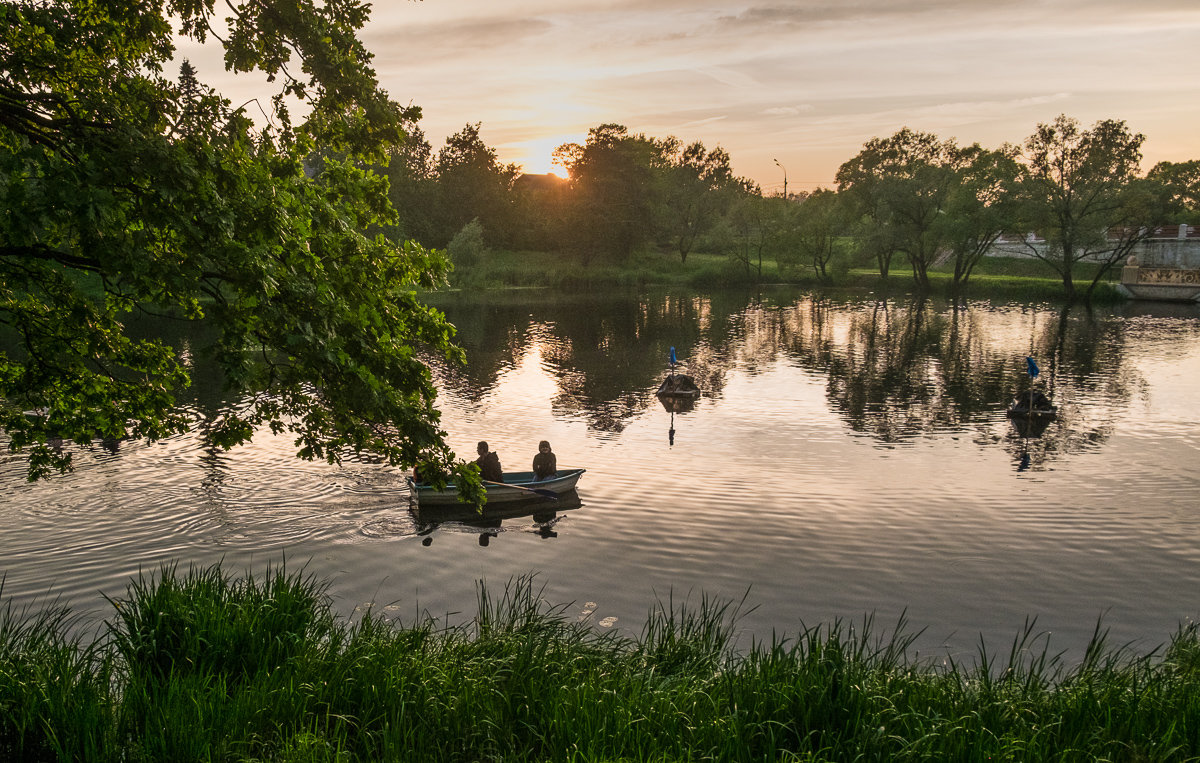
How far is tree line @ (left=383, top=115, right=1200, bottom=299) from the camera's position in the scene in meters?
75.4

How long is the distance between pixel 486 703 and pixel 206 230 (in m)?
5.66

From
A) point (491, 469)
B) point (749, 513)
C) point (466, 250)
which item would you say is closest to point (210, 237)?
point (491, 469)

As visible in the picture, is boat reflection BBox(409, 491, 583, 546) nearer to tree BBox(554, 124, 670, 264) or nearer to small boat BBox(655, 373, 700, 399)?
small boat BBox(655, 373, 700, 399)

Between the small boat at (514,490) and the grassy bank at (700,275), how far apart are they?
81.0 meters

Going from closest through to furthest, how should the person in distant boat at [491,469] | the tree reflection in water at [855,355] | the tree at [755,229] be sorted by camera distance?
the person in distant boat at [491,469], the tree reflection in water at [855,355], the tree at [755,229]

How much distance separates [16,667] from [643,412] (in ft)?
91.3

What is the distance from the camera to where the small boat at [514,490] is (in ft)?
65.9

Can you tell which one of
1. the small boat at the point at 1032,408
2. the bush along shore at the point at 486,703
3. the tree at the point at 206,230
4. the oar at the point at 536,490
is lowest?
the oar at the point at 536,490

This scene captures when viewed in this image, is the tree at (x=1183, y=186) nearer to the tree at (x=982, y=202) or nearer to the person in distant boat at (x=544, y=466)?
the tree at (x=982, y=202)

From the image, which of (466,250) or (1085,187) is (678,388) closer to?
(1085,187)

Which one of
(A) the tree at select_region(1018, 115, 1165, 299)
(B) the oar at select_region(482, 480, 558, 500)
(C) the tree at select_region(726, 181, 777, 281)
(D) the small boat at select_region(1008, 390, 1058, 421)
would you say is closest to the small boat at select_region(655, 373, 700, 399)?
(D) the small boat at select_region(1008, 390, 1058, 421)

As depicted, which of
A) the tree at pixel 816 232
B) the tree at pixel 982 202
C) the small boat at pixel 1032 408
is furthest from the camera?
the tree at pixel 816 232

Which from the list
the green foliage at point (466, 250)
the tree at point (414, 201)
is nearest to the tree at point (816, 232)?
the green foliage at point (466, 250)

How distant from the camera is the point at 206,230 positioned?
7969 mm
